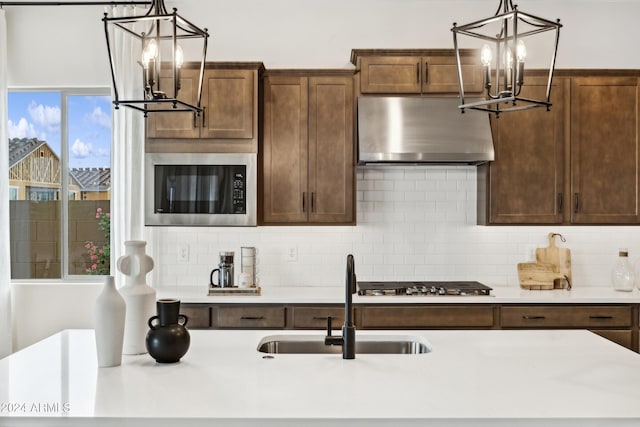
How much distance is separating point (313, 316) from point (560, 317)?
160cm

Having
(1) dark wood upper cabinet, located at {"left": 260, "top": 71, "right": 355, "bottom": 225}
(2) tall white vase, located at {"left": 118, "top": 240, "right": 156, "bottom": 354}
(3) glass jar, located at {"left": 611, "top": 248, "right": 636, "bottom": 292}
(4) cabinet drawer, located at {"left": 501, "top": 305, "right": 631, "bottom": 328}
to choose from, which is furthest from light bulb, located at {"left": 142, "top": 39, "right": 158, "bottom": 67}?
(3) glass jar, located at {"left": 611, "top": 248, "right": 636, "bottom": 292}

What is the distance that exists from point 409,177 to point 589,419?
2878mm

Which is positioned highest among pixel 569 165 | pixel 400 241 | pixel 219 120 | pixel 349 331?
pixel 219 120

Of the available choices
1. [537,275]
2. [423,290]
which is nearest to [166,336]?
[423,290]

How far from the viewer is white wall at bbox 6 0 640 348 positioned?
4.21m

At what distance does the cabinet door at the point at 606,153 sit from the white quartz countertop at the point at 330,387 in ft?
6.23

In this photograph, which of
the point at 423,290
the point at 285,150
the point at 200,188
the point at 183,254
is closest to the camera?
the point at 423,290

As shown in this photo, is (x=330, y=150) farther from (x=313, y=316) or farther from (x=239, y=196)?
(x=313, y=316)

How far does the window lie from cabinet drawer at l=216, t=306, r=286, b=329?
128 centimetres

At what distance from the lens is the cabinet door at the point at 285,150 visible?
3902mm

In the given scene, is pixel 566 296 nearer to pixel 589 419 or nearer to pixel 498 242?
pixel 498 242

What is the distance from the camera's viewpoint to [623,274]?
12.7 feet

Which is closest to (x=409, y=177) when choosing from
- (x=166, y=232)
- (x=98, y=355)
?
(x=166, y=232)

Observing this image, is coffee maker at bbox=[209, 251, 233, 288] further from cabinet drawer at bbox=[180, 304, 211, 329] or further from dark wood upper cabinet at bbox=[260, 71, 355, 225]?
dark wood upper cabinet at bbox=[260, 71, 355, 225]
